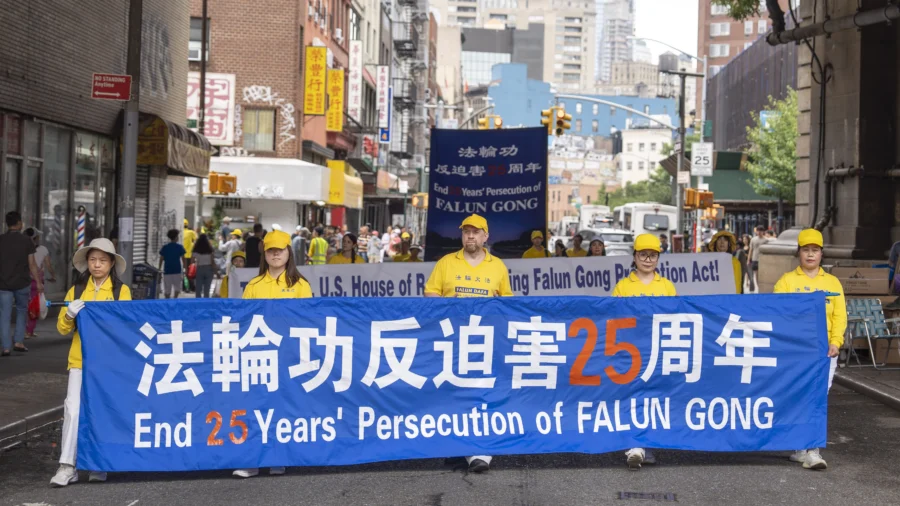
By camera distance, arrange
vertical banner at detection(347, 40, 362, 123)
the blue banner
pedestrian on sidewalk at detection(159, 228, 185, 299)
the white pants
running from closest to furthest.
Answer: the white pants, the blue banner, pedestrian on sidewalk at detection(159, 228, 185, 299), vertical banner at detection(347, 40, 362, 123)

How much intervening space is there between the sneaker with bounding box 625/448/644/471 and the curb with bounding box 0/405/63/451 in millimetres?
4979

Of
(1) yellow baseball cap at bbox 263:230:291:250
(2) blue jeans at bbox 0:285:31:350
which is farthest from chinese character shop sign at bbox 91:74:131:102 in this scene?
(1) yellow baseball cap at bbox 263:230:291:250

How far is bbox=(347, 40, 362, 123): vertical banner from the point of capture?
5619 cm

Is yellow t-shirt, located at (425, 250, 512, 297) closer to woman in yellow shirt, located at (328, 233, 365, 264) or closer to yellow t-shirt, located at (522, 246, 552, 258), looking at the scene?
woman in yellow shirt, located at (328, 233, 365, 264)

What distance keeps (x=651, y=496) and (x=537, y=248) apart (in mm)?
10054

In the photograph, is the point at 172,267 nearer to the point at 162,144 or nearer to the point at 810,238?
the point at 162,144

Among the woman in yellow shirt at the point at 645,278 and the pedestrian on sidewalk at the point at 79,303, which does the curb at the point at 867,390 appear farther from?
the pedestrian on sidewalk at the point at 79,303

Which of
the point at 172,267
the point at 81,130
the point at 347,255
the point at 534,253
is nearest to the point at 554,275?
the point at 534,253

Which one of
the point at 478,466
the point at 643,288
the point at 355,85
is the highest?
the point at 355,85

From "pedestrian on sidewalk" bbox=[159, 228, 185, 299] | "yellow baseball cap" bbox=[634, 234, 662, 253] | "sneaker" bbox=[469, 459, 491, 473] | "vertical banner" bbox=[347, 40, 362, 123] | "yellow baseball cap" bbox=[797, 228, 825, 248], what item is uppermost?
"vertical banner" bbox=[347, 40, 362, 123]

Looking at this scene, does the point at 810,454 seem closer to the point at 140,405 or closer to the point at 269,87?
the point at 140,405

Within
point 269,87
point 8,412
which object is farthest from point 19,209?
point 269,87

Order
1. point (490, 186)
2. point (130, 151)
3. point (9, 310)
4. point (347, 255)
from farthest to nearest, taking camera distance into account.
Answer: point (490, 186) < point (347, 255) < point (130, 151) < point (9, 310)

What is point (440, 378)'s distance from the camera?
8578 millimetres
